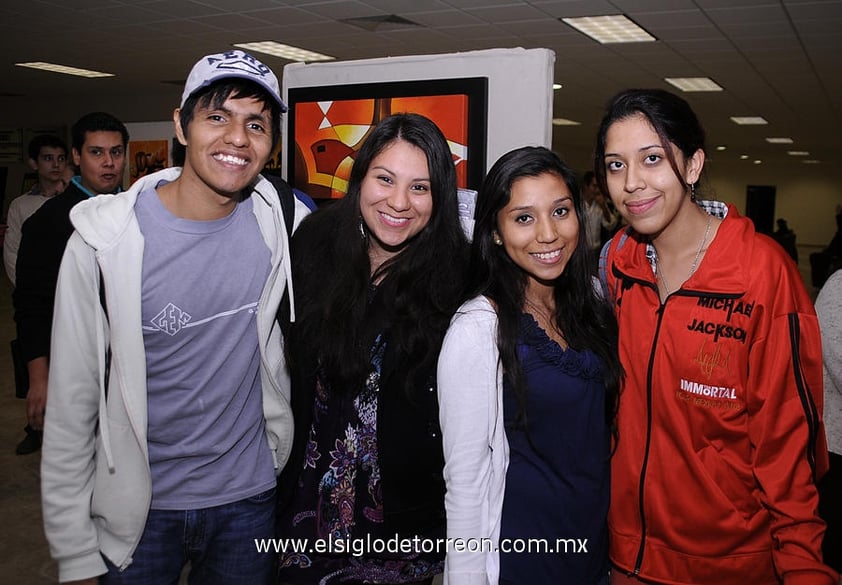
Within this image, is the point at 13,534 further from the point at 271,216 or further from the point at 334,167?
the point at 271,216

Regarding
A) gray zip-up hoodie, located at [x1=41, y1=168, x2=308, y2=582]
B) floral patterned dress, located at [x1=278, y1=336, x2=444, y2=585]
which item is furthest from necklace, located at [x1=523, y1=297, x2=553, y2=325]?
gray zip-up hoodie, located at [x1=41, y1=168, x2=308, y2=582]

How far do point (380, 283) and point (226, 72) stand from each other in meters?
0.61

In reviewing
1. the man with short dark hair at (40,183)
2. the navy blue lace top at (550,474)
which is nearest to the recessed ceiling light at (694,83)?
the man with short dark hair at (40,183)

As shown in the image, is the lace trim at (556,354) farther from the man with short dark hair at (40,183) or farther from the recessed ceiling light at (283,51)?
the recessed ceiling light at (283,51)

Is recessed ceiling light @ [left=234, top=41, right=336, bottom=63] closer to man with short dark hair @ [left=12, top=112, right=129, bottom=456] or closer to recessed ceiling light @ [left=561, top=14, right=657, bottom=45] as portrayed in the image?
recessed ceiling light @ [left=561, top=14, right=657, bottom=45]

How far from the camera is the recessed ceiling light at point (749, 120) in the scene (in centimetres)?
1369

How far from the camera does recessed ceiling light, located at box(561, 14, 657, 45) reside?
6.78m

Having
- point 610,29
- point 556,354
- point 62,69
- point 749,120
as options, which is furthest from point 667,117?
point 749,120

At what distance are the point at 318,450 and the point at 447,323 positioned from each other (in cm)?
44

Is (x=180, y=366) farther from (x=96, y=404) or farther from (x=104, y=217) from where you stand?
(x=104, y=217)

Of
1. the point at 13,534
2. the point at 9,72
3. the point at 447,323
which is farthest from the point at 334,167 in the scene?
the point at 9,72

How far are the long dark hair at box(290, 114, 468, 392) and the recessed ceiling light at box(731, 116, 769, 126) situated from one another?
44.8 ft

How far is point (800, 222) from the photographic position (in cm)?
2572

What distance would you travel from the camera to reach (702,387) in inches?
59.3
